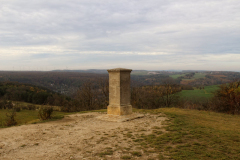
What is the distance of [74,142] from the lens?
5.34 m

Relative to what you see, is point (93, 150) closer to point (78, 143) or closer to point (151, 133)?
point (78, 143)

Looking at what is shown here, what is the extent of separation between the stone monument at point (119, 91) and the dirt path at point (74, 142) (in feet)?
4.49

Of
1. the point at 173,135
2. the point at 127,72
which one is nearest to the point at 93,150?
the point at 173,135

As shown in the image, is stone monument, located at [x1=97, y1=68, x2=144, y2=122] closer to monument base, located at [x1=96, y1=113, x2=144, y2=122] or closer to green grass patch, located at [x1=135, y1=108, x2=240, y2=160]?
monument base, located at [x1=96, y1=113, x2=144, y2=122]

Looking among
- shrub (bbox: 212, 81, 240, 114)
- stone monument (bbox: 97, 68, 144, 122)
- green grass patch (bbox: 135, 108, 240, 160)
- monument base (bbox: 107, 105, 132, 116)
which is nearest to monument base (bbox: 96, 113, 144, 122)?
stone monument (bbox: 97, 68, 144, 122)

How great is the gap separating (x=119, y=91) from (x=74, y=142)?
394 cm

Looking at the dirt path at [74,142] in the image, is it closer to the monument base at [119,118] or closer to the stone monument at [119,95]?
the monument base at [119,118]

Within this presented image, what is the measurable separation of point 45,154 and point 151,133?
3.51m

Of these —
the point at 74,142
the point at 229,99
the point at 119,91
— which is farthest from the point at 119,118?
the point at 229,99

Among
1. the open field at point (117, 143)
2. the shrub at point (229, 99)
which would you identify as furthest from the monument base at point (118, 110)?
the shrub at point (229, 99)

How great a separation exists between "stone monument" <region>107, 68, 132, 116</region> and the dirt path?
1.37 meters

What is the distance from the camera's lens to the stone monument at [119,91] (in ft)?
28.9

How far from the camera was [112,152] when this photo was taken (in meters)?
4.47

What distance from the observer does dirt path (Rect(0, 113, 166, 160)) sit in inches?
171
